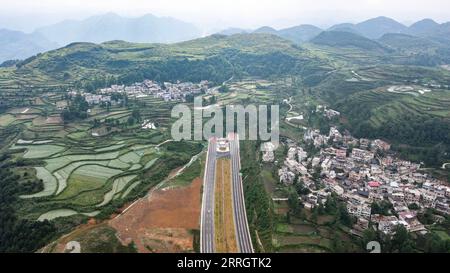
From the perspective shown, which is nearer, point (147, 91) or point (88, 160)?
point (88, 160)

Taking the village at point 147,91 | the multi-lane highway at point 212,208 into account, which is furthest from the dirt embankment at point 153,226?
the village at point 147,91

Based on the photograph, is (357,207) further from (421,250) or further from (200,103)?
(200,103)

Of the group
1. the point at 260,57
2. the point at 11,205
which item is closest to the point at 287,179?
the point at 11,205

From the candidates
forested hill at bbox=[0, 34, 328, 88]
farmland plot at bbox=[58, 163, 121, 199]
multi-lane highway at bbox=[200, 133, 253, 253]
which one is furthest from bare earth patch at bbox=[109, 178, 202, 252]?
forested hill at bbox=[0, 34, 328, 88]

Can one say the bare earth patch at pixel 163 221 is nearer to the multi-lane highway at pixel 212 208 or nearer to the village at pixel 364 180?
the multi-lane highway at pixel 212 208

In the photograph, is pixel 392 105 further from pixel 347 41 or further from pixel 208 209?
pixel 347 41

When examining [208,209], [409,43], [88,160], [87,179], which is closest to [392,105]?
[208,209]
